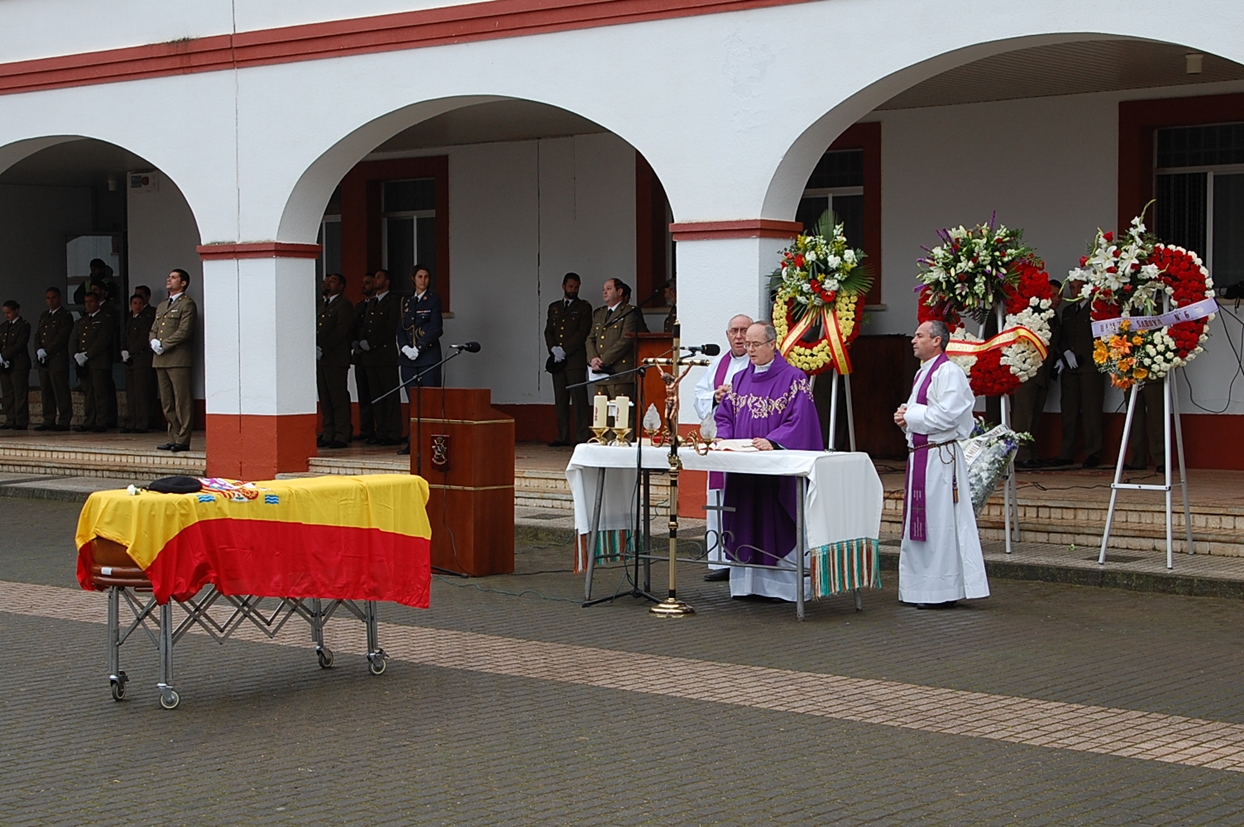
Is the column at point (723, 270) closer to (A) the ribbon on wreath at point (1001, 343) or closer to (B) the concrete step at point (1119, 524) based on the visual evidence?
(A) the ribbon on wreath at point (1001, 343)

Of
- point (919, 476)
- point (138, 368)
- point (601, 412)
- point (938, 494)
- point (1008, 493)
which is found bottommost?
point (1008, 493)

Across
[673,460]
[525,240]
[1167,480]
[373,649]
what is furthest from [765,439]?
[525,240]

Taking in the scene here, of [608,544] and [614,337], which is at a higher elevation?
[614,337]

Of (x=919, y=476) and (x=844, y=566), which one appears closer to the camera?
(x=844, y=566)

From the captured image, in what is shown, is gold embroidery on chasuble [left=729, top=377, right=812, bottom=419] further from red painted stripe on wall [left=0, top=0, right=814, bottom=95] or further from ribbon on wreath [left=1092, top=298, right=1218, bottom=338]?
red painted stripe on wall [left=0, top=0, right=814, bottom=95]

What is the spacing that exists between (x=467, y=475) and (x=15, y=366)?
1273 centimetres

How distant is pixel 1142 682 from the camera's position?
307 inches

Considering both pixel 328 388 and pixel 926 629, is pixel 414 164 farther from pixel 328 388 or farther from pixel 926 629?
pixel 926 629

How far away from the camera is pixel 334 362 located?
60.6ft

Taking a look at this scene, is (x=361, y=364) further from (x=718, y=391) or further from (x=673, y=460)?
(x=673, y=460)

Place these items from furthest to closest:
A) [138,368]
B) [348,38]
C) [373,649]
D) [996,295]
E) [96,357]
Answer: [96,357] → [138,368] → [348,38] → [996,295] → [373,649]

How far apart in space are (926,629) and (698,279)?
4.43m

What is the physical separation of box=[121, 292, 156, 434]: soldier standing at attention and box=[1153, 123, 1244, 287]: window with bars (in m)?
12.2

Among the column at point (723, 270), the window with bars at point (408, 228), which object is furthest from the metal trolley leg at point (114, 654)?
the window with bars at point (408, 228)
